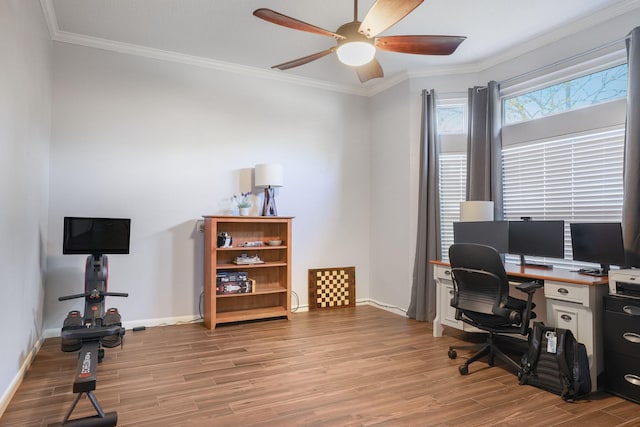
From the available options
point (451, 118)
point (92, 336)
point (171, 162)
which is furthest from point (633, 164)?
point (171, 162)

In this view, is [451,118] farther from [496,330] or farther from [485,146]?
[496,330]

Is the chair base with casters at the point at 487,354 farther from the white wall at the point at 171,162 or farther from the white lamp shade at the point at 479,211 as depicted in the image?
the white wall at the point at 171,162

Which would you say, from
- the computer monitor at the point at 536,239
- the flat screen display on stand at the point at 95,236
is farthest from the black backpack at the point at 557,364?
the flat screen display on stand at the point at 95,236

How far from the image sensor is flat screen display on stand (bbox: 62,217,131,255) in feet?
11.5

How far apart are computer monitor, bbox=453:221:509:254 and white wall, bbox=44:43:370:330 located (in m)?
1.81

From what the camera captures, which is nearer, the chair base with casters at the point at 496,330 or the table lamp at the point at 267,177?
the chair base with casters at the point at 496,330

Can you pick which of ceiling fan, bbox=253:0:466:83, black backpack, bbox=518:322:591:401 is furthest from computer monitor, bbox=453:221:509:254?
ceiling fan, bbox=253:0:466:83

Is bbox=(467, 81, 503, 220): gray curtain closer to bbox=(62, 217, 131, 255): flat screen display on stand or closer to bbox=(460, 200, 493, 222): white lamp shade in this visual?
bbox=(460, 200, 493, 222): white lamp shade

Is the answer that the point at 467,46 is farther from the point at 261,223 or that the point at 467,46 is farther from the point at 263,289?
the point at 263,289

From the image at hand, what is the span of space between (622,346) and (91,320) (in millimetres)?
4026

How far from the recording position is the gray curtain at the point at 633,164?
3.03 metres

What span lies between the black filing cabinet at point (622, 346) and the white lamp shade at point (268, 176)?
330 centimetres

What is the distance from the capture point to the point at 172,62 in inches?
177

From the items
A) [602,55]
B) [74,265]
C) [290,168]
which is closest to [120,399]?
[74,265]
